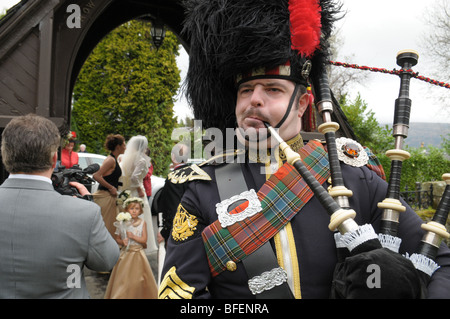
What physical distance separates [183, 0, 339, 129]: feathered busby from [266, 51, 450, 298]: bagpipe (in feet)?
0.91

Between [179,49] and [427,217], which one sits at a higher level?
[179,49]

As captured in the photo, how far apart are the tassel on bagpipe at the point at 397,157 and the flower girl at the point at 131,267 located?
340 centimetres

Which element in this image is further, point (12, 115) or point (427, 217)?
point (427, 217)

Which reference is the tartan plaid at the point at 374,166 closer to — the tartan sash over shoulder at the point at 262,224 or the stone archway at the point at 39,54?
the tartan sash over shoulder at the point at 262,224

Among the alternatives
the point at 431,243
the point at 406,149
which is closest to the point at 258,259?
the point at 431,243

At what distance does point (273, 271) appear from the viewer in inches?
53.0

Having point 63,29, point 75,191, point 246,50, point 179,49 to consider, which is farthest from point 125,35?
point 246,50

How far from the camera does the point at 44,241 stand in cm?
182

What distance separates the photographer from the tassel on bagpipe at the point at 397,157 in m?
1.22

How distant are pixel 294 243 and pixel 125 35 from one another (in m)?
18.7

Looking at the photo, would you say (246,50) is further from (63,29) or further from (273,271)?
(63,29)

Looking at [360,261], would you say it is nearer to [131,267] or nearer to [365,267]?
[365,267]

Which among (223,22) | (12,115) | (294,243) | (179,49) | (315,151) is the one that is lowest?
(294,243)

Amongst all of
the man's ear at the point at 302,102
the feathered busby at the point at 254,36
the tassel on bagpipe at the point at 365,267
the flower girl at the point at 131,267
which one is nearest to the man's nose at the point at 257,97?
the feathered busby at the point at 254,36
